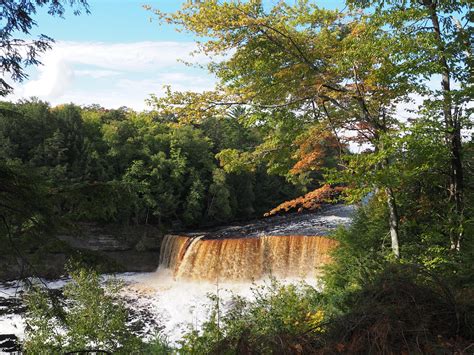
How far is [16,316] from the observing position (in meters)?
16.2

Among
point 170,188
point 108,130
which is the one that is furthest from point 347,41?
point 108,130

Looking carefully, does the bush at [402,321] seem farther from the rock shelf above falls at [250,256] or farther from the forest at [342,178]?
the rock shelf above falls at [250,256]

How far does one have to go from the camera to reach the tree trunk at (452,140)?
267 inches

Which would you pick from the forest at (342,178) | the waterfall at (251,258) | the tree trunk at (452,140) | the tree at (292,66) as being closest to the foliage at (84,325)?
the forest at (342,178)

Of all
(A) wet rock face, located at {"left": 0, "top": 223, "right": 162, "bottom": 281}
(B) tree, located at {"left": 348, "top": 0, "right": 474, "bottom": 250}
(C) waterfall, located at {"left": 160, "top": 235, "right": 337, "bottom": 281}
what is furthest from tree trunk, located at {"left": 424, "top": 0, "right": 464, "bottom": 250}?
(A) wet rock face, located at {"left": 0, "top": 223, "right": 162, "bottom": 281}

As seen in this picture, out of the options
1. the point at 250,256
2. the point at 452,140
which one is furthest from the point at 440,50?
the point at 250,256

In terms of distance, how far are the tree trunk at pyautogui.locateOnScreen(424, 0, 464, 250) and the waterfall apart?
374 inches

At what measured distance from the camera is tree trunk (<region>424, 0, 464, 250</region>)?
677cm

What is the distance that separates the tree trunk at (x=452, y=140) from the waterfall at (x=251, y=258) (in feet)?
31.2

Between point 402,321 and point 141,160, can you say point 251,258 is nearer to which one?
point 141,160

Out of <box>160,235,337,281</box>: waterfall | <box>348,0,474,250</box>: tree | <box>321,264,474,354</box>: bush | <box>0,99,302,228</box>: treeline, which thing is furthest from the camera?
→ <box>0,99,302,228</box>: treeline

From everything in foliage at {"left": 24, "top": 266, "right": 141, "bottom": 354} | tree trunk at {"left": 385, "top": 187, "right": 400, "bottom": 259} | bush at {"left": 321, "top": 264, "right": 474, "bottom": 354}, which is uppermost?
tree trunk at {"left": 385, "top": 187, "right": 400, "bottom": 259}

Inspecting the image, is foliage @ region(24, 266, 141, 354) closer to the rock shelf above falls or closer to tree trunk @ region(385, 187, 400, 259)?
tree trunk @ region(385, 187, 400, 259)

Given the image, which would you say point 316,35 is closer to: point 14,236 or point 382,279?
point 382,279
